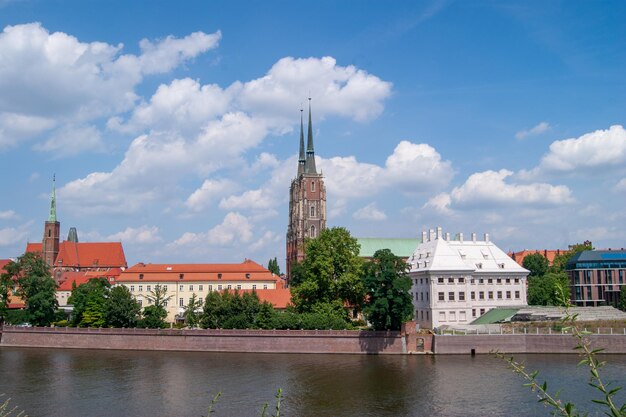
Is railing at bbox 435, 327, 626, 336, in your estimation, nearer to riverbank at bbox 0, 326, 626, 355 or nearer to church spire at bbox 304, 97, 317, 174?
riverbank at bbox 0, 326, 626, 355

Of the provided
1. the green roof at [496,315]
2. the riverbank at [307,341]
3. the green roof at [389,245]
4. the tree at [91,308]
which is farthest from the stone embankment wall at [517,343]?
the green roof at [389,245]

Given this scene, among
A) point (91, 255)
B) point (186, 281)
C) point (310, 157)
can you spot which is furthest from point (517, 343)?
point (91, 255)

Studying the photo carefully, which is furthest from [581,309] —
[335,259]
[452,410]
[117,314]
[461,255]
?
[117,314]

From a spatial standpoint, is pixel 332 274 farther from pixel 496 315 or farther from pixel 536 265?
pixel 536 265

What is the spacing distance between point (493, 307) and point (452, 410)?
152 ft

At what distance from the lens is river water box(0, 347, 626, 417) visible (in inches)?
1620

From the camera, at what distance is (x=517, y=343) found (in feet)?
226

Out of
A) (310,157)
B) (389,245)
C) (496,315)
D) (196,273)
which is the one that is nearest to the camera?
(496,315)

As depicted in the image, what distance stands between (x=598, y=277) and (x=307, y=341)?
51.4 m

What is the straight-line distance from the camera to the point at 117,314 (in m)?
79.0

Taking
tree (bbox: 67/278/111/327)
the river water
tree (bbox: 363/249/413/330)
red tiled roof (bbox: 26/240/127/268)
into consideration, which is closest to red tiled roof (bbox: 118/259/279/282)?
tree (bbox: 67/278/111/327)

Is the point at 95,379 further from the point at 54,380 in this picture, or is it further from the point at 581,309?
the point at 581,309

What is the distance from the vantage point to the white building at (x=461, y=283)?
3246 inches

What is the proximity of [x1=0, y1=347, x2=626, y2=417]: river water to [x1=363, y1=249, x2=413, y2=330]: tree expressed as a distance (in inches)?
195
